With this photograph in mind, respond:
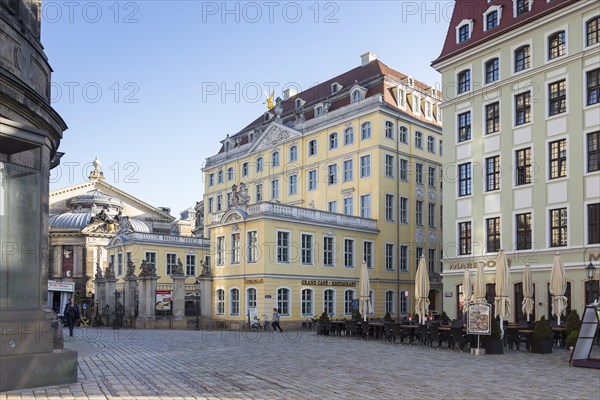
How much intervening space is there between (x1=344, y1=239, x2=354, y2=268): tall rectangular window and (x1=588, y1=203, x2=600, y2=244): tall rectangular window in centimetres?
1710

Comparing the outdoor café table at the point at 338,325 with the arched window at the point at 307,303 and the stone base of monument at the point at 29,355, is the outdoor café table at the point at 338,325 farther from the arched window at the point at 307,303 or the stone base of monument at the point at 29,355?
the stone base of monument at the point at 29,355

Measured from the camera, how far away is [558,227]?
3158 cm

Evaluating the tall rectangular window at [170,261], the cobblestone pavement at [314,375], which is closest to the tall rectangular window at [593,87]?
the cobblestone pavement at [314,375]

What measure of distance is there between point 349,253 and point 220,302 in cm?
891

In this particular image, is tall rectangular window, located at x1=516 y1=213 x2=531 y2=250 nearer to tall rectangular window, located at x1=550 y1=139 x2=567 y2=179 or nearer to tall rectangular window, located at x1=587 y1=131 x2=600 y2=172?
tall rectangular window, located at x1=550 y1=139 x2=567 y2=179

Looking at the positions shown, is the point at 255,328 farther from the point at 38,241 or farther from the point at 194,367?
the point at 38,241

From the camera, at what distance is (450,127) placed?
3756 centimetres

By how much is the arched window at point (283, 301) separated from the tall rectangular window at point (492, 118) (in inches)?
580

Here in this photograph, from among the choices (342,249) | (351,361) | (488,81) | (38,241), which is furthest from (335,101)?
(38,241)

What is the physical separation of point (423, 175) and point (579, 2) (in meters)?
20.5

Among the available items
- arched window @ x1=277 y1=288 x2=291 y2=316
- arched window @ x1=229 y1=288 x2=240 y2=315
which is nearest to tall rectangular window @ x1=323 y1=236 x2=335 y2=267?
arched window @ x1=277 y1=288 x2=291 y2=316

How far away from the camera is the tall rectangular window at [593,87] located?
3028 cm

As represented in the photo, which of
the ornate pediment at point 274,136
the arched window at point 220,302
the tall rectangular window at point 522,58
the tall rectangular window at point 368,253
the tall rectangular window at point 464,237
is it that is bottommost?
the arched window at point 220,302

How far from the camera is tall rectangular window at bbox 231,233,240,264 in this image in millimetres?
41312
